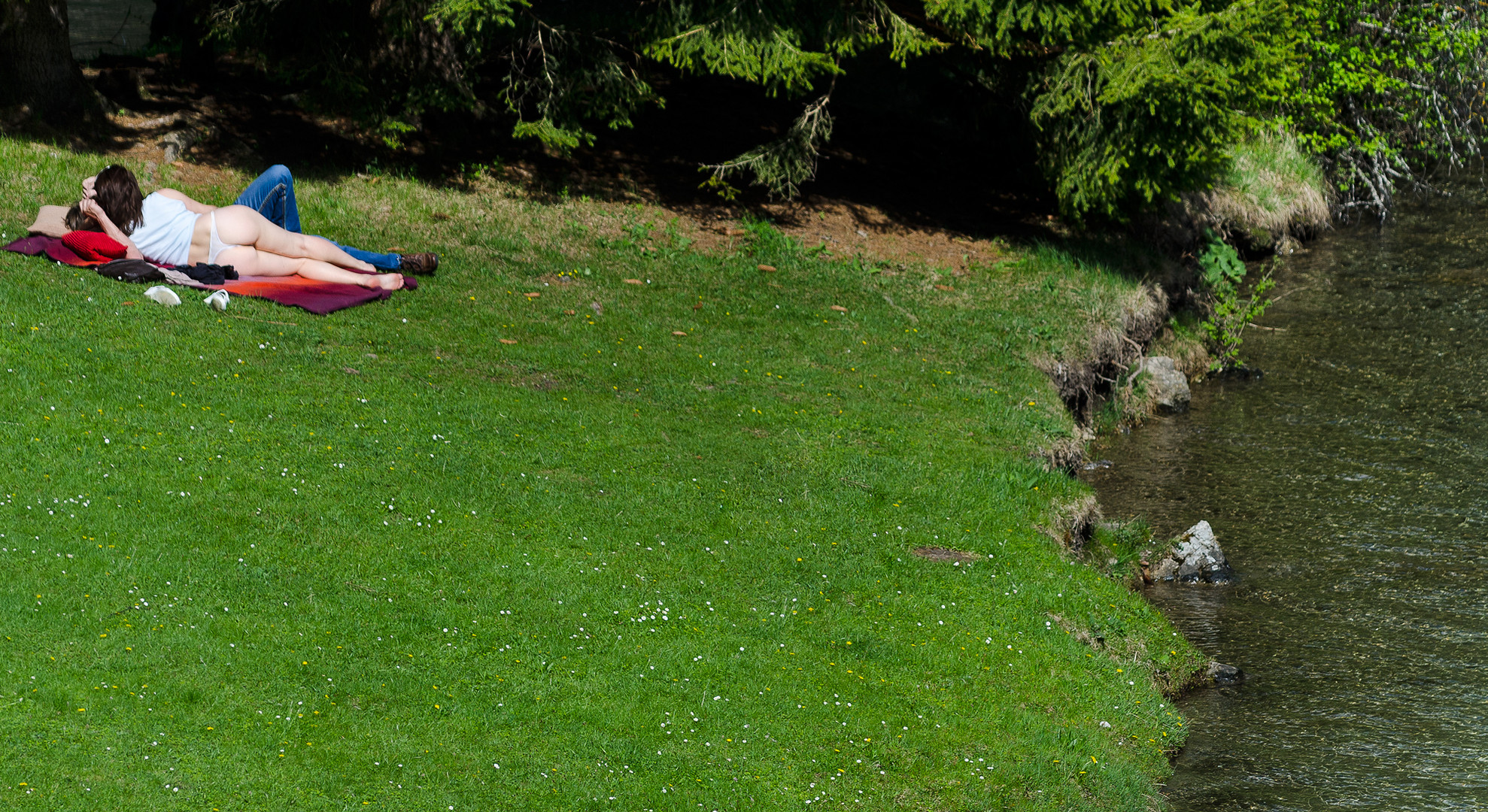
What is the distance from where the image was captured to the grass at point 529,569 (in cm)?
737

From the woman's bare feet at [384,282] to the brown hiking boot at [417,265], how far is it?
526 millimetres

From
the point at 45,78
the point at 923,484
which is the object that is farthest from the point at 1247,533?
the point at 45,78

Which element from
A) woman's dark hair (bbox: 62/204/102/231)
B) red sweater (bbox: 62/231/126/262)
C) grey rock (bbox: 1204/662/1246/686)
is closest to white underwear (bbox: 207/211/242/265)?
red sweater (bbox: 62/231/126/262)

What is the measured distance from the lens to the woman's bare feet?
14.1m

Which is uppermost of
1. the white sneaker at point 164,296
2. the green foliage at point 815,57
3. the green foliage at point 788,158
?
the green foliage at point 815,57

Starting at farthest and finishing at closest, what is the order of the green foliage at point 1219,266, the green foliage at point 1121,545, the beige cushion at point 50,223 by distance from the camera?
the green foliage at point 1219,266
the beige cushion at point 50,223
the green foliage at point 1121,545

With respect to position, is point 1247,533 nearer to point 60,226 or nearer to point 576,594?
point 576,594

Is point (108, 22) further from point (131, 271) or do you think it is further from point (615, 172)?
point (131, 271)

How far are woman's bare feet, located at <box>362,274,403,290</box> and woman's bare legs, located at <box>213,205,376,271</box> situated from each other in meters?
0.32

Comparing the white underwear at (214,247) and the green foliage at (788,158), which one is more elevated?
the green foliage at (788,158)

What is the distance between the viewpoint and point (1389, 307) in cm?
2050

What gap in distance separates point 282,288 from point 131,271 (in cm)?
147

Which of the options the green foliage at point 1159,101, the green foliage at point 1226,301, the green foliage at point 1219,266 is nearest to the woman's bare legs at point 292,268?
the green foliage at point 1159,101

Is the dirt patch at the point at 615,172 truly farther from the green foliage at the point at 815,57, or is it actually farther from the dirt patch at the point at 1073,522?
the dirt patch at the point at 1073,522
